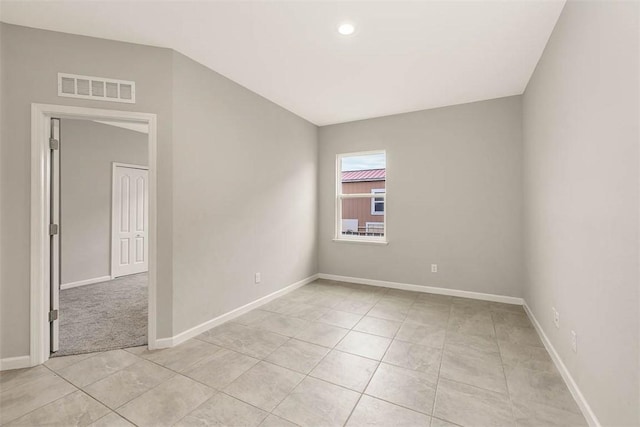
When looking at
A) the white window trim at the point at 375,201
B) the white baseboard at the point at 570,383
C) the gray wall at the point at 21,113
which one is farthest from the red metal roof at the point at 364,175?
the gray wall at the point at 21,113

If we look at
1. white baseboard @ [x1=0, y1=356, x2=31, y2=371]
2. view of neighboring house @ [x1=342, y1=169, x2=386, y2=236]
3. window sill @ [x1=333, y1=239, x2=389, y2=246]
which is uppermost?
view of neighboring house @ [x1=342, y1=169, x2=386, y2=236]

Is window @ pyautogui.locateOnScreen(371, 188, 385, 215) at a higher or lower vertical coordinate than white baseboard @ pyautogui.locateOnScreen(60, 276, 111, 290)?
higher

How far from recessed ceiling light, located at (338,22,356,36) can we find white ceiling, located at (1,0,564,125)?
44 millimetres

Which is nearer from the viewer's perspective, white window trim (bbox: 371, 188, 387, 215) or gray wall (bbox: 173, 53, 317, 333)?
gray wall (bbox: 173, 53, 317, 333)

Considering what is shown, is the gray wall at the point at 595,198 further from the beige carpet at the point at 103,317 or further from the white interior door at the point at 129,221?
the white interior door at the point at 129,221

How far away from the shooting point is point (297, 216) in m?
4.47

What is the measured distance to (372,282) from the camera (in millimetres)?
4574

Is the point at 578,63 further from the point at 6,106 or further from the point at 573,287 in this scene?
the point at 6,106

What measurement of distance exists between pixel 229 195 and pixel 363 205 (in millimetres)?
2464

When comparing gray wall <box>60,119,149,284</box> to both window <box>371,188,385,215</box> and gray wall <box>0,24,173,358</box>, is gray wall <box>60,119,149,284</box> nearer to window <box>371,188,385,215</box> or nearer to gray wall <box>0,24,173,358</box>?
gray wall <box>0,24,173,358</box>

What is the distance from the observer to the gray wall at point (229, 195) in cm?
269

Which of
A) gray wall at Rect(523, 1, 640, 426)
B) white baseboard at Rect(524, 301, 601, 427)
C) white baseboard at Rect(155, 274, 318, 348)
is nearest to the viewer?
gray wall at Rect(523, 1, 640, 426)

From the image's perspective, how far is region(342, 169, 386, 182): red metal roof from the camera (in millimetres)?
4797

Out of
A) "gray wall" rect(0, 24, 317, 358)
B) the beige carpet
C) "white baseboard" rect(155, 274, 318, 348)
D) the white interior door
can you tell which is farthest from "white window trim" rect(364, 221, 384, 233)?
the white interior door
